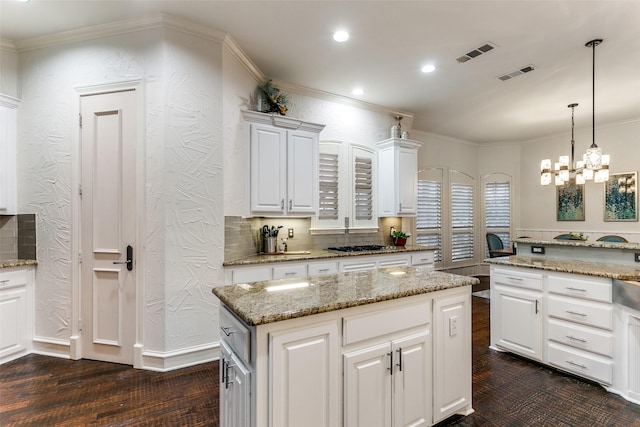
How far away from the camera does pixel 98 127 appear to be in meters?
2.95

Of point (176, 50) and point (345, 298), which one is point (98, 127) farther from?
point (345, 298)

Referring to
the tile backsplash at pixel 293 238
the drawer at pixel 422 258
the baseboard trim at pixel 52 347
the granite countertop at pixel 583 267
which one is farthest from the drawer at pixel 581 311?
the baseboard trim at pixel 52 347

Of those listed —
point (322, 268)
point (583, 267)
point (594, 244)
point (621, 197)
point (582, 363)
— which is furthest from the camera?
point (621, 197)

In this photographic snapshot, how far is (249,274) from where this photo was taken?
126 inches

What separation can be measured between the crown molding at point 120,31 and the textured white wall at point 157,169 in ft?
0.18

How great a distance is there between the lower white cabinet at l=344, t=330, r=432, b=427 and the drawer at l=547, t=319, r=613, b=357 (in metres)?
1.64

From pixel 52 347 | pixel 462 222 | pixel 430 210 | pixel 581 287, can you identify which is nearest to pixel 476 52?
pixel 581 287

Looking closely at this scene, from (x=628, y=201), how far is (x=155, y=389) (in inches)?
299

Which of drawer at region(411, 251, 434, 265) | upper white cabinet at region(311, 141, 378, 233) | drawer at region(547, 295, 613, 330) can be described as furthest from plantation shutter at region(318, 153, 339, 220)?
drawer at region(547, 295, 613, 330)

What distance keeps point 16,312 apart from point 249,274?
2182 mm

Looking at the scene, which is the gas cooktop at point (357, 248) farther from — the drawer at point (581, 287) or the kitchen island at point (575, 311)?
the drawer at point (581, 287)

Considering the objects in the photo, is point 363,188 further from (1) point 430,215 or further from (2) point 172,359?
(2) point 172,359

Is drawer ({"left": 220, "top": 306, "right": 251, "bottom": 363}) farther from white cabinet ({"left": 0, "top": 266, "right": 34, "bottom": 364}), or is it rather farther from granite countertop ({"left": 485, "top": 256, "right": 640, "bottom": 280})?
granite countertop ({"left": 485, "top": 256, "right": 640, "bottom": 280})

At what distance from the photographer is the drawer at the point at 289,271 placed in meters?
3.35
